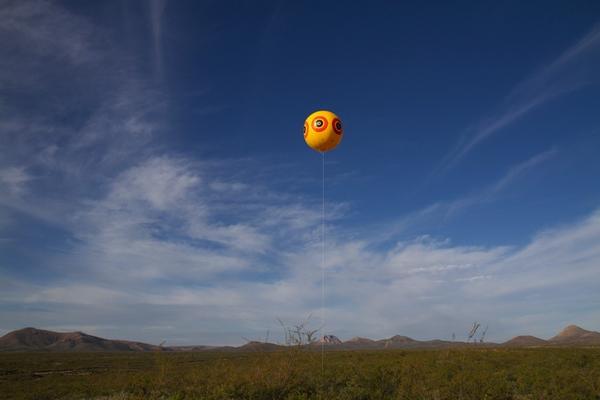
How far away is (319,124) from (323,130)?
0.81 ft

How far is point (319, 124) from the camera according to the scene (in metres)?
12.3

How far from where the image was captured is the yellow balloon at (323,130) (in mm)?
12250

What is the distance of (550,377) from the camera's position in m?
17.7

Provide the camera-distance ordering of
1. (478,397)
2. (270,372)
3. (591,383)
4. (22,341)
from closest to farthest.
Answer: (270,372) → (478,397) → (591,383) → (22,341)

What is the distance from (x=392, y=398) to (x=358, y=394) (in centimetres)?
99

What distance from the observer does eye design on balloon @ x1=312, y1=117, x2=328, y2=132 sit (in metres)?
12.2

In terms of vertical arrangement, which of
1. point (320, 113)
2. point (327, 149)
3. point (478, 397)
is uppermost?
point (320, 113)

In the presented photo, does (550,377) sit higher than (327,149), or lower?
lower

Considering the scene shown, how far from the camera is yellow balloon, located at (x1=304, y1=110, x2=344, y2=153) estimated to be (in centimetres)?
1225

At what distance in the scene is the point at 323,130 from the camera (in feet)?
40.1

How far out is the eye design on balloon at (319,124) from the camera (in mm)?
12237

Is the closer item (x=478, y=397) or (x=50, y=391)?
(x=478, y=397)

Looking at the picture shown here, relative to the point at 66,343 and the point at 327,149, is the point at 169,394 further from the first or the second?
the point at 66,343

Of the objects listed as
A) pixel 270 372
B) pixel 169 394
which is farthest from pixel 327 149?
pixel 169 394
